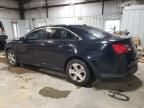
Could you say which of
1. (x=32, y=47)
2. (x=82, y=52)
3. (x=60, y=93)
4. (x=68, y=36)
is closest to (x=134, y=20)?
(x=68, y=36)

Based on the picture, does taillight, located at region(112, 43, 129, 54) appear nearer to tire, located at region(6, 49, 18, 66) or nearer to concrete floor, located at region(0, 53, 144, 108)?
concrete floor, located at region(0, 53, 144, 108)

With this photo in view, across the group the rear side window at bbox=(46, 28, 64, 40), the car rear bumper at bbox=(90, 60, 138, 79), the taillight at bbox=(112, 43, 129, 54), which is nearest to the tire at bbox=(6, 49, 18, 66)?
the rear side window at bbox=(46, 28, 64, 40)

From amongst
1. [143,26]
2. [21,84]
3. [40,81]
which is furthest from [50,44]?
[143,26]

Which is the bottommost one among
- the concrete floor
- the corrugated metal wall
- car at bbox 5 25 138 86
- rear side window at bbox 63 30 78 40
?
the concrete floor

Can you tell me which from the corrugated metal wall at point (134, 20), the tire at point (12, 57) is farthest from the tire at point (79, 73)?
the corrugated metal wall at point (134, 20)

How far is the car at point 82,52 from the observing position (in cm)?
254

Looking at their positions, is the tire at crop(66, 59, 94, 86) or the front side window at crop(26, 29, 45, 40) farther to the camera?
the front side window at crop(26, 29, 45, 40)

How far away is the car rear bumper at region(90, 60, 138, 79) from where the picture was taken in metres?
2.54

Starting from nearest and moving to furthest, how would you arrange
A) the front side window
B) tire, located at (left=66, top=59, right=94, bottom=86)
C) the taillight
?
the taillight, tire, located at (left=66, top=59, right=94, bottom=86), the front side window

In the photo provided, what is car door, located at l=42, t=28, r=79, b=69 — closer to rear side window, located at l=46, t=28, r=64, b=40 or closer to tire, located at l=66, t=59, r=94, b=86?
rear side window, located at l=46, t=28, r=64, b=40

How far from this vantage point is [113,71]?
2566 mm

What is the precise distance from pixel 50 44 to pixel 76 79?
105 centimetres

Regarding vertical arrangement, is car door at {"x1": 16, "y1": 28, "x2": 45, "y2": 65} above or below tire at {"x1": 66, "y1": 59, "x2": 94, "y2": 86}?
above

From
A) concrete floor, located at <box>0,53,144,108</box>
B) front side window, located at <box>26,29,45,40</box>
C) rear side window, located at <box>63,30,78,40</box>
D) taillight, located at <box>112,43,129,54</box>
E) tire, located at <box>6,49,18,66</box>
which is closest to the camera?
concrete floor, located at <box>0,53,144,108</box>
